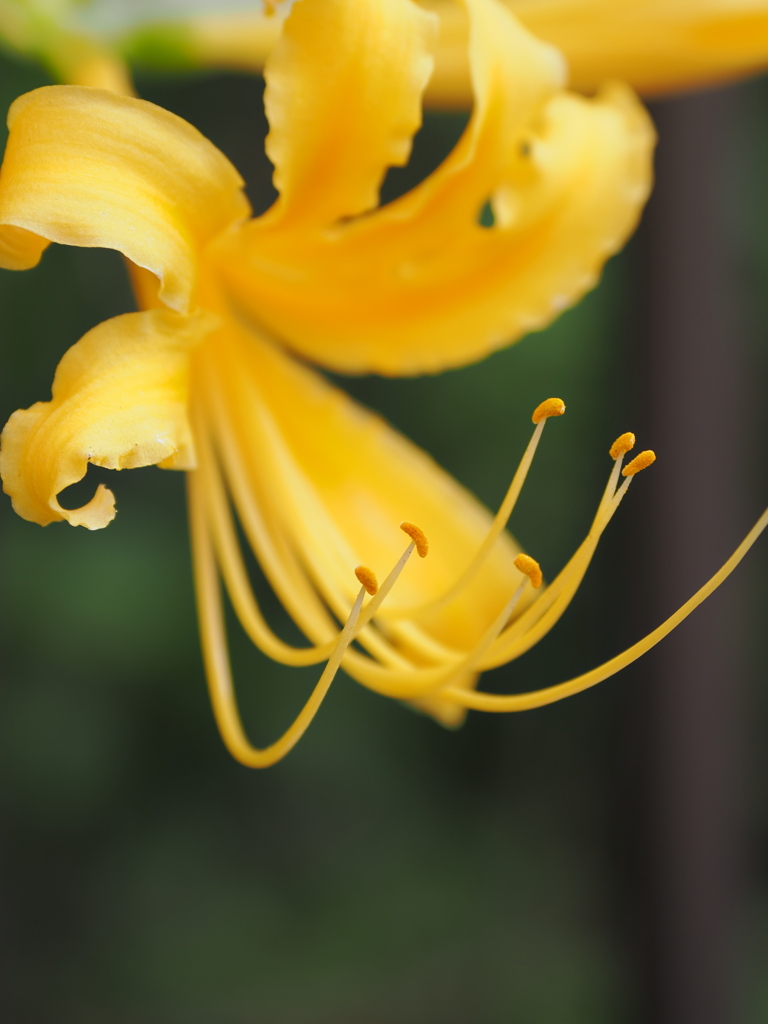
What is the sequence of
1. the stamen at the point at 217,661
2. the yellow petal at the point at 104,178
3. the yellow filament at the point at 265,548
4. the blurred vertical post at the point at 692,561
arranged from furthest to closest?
the blurred vertical post at the point at 692,561
the yellow filament at the point at 265,548
the stamen at the point at 217,661
the yellow petal at the point at 104,178

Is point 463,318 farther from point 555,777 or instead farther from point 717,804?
point 555,777

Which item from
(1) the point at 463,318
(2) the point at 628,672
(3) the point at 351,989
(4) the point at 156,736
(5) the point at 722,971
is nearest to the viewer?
(1) the point at 463,318

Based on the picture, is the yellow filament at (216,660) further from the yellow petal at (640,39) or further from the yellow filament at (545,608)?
the yellow petal at (640,39)

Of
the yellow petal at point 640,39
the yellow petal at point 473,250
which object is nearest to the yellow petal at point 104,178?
the yellow petal at point 473,250

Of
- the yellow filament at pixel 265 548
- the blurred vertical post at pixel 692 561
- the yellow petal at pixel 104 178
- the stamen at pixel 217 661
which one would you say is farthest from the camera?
the blurred vertical post at pixel 692 561

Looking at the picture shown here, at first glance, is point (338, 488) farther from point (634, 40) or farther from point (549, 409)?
point (634, 40)

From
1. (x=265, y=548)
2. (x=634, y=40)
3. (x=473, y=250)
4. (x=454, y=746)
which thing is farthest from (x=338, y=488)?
(x=454, y=746)

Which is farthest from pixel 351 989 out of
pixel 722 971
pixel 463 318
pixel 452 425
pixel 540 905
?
pixel 463 318
